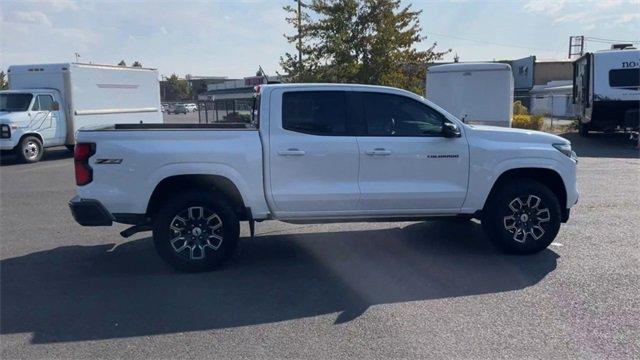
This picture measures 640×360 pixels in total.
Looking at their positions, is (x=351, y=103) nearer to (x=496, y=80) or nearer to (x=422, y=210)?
(x=422, y=210)

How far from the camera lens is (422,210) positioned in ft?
21.4

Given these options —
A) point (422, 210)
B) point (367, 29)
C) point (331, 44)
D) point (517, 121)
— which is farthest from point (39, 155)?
point (517, 121)

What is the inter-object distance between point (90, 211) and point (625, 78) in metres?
19.4

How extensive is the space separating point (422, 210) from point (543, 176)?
5.00 feet

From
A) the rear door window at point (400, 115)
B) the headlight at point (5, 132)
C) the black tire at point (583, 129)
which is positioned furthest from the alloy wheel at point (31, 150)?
the black tire at point (583, 129)

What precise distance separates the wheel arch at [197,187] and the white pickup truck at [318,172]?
1cm

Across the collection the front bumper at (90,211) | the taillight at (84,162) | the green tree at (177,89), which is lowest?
the front bumper at (90,211)

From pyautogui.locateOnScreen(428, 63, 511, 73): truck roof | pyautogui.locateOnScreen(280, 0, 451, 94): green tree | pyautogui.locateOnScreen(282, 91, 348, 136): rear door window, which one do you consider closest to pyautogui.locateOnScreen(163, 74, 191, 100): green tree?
pyautogui.locateOnScreen(280, 0, 451, 94): green tree

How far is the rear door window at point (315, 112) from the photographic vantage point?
20.7 feet

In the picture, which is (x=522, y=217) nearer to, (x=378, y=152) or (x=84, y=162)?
(x=378, y=152)

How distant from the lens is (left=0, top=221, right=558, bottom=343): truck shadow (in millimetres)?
4922

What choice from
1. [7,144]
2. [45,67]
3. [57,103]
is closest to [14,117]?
[7,144]

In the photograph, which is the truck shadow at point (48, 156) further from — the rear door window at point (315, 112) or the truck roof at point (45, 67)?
the rear door window at point (315, 112)

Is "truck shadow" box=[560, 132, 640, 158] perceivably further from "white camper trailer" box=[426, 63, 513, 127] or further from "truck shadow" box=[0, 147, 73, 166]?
"truck shadow" box=[0, 147, 73, 166]
